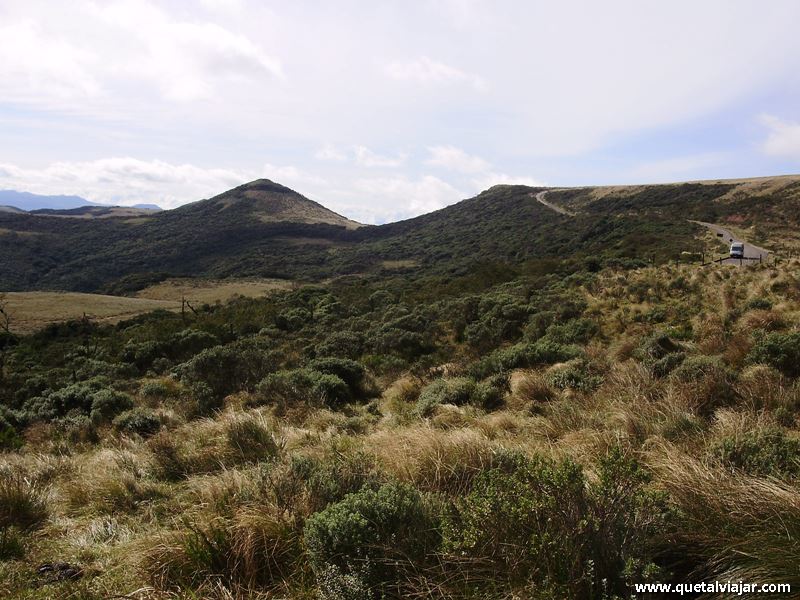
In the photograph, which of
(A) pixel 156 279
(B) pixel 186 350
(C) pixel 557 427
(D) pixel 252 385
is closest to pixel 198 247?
(A) pixel 156 279

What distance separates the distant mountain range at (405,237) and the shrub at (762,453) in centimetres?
2359

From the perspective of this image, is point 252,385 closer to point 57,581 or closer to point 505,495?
point 57,581

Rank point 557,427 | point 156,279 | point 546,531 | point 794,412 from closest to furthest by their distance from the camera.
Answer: point 546,531 → point 794,412 → point 557,427 → point 156,279

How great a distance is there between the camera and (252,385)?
11938mm

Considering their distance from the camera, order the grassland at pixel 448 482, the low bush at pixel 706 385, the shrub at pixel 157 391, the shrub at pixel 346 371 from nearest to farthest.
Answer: the grassland at pixel 448 482, the low bush at pixel 706 385, the shrub at pixel 346 371, the shrub at pixel 157 391

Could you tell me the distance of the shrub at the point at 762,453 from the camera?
3158mm

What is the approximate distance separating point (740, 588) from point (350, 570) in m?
1.89

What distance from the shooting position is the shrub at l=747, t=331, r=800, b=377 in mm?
6414

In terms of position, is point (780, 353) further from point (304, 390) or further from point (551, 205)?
point (551, 205)

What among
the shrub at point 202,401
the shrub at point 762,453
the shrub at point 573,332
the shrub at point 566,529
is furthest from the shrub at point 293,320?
the shrub at point 566,529

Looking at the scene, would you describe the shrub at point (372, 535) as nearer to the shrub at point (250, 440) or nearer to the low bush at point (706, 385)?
the shrub at point (250, 440)

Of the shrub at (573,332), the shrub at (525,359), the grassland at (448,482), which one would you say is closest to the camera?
the grassland at (448,482)

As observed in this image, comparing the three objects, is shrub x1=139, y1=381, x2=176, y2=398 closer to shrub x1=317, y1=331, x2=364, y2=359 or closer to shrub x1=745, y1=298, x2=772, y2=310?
shrub x1=317, y1=331, x2=364, y2=359

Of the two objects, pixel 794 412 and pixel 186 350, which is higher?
pixel 794 412
